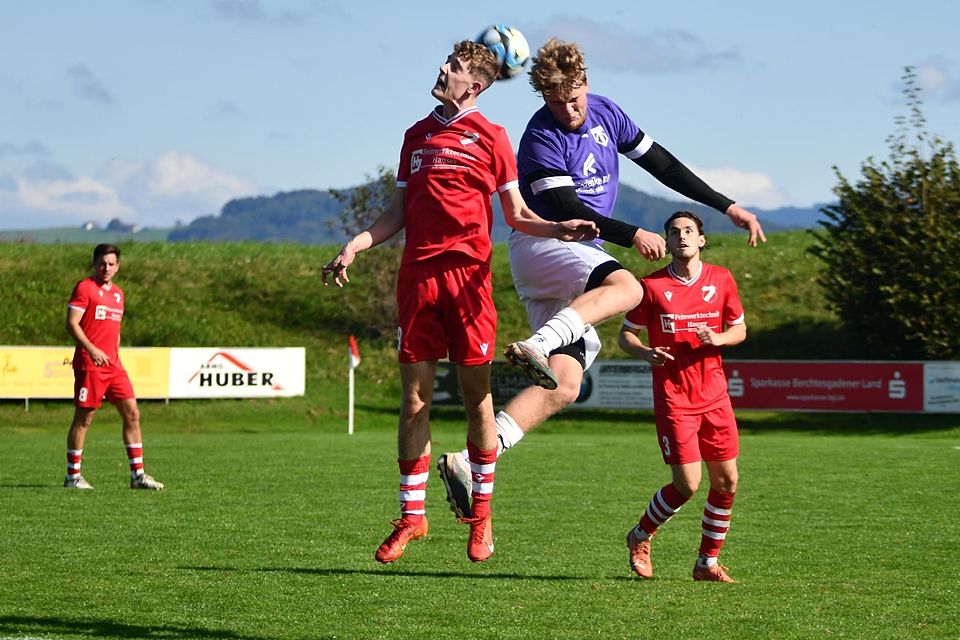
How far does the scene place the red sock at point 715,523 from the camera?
8.33m

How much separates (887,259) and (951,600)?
26.0 meters

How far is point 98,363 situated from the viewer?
14.3m

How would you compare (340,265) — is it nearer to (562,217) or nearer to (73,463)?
(562,217)

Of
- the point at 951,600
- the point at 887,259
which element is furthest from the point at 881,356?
the point at 951,600

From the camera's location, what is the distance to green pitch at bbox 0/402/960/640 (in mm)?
6625

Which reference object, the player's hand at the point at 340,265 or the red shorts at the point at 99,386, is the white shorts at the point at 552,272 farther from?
the red shorts at the point at 99,386

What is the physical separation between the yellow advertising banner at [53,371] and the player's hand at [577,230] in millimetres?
23558

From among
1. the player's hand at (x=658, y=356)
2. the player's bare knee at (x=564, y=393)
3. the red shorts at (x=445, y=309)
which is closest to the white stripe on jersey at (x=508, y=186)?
the red shorts at (x=445, y=309)

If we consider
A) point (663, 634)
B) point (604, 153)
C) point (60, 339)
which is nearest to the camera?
point (663, 634)

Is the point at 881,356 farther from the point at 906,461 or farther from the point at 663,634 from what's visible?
the point at 663,634

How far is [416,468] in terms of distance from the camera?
23.2 ft

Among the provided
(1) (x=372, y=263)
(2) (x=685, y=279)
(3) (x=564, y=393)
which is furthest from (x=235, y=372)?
(3) (x=564, y=393)

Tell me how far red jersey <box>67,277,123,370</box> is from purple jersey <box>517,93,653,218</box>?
820 cm

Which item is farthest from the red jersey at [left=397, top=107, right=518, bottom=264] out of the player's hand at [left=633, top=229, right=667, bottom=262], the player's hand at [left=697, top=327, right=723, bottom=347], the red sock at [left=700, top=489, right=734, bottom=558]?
the red sock at [left=700, top=489, right=734, bottom=558]
